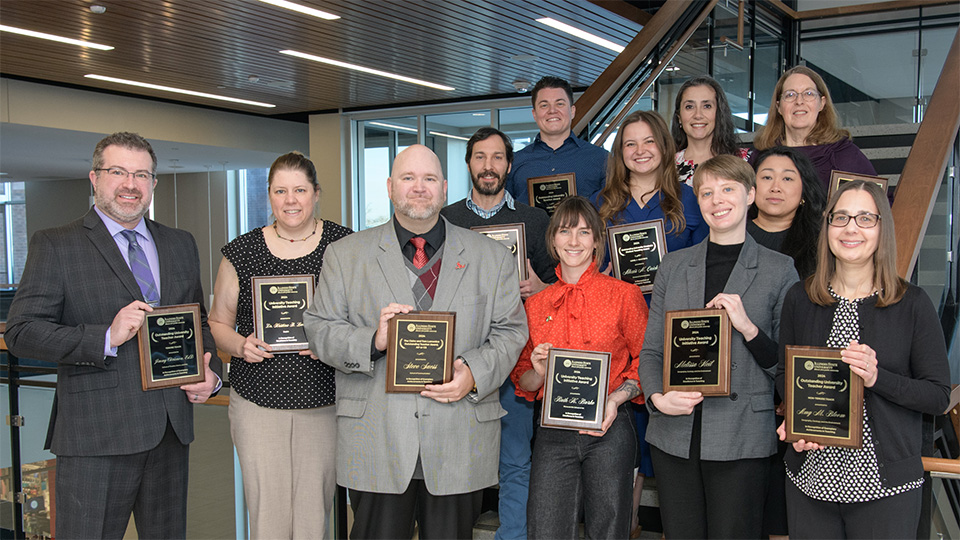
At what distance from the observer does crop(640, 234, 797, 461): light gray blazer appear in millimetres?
2531

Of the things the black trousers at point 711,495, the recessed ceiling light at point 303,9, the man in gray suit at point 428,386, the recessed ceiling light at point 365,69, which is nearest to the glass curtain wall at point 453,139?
the recessed ceiling light at point 365,69

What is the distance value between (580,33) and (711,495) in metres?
6.87

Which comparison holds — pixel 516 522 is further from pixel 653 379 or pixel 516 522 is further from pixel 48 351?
pixel 48 351

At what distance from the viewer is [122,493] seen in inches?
108

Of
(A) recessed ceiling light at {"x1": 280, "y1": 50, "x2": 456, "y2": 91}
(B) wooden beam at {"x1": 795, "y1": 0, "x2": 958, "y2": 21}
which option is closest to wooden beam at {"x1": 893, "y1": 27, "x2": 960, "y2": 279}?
(B) wooden beam at {"x1": 795, "y1": 0, "x2": 958, "y2": 21}

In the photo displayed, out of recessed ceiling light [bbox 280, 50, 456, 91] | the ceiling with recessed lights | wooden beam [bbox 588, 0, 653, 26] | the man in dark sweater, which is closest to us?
the man in dark sweater

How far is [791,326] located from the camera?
2430 millimetres

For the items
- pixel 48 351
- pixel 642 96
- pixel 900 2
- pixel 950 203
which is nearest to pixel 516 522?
pixel 48 351

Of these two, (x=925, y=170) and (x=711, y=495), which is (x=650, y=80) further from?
(x=711, y=495)

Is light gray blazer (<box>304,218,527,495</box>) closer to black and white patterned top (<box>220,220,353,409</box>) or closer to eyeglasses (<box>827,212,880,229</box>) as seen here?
black and white patterned top (<box>220,220,353,409</box>)

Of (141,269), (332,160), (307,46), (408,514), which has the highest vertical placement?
(307,46)

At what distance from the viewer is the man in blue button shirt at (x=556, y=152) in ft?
13.4

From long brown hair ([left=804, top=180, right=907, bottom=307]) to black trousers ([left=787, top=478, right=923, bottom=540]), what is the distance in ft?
1.90

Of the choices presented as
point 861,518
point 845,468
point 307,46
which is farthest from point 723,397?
point 307,46
